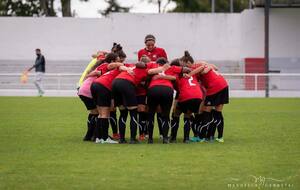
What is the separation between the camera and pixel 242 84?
133ft

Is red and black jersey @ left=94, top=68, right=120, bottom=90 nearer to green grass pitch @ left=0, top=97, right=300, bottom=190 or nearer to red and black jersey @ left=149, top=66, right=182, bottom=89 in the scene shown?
red and black jersey @ left=149, top=66, right=182, bottom=89

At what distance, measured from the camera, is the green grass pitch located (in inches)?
409

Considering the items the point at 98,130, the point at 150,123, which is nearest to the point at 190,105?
the point at 150,123

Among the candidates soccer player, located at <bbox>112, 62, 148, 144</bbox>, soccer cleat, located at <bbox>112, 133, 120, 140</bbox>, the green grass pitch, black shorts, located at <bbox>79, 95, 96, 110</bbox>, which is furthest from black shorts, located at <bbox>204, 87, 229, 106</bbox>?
black shorts, located at <bbox>79, 95, 96, 110</bbox>

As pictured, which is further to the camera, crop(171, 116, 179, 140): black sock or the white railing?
the white railing

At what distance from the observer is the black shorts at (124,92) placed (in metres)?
15.1

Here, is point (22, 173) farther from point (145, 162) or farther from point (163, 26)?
point (163, 26)

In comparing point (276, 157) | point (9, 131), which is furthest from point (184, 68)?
point (9, 131)

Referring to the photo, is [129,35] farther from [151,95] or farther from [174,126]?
[151,95]

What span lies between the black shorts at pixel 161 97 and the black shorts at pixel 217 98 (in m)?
0.98

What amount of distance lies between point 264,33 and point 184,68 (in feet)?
97.8

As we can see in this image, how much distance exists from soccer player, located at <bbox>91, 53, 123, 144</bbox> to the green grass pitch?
38cm

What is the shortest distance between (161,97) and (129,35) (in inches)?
1232

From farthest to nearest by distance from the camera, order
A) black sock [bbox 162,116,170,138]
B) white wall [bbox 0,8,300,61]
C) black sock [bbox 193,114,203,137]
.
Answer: white wall [bbox 0,8,300,61] < black sock [bbox 193,114,203,137] < black sock [bbox 162,116,170,138]
